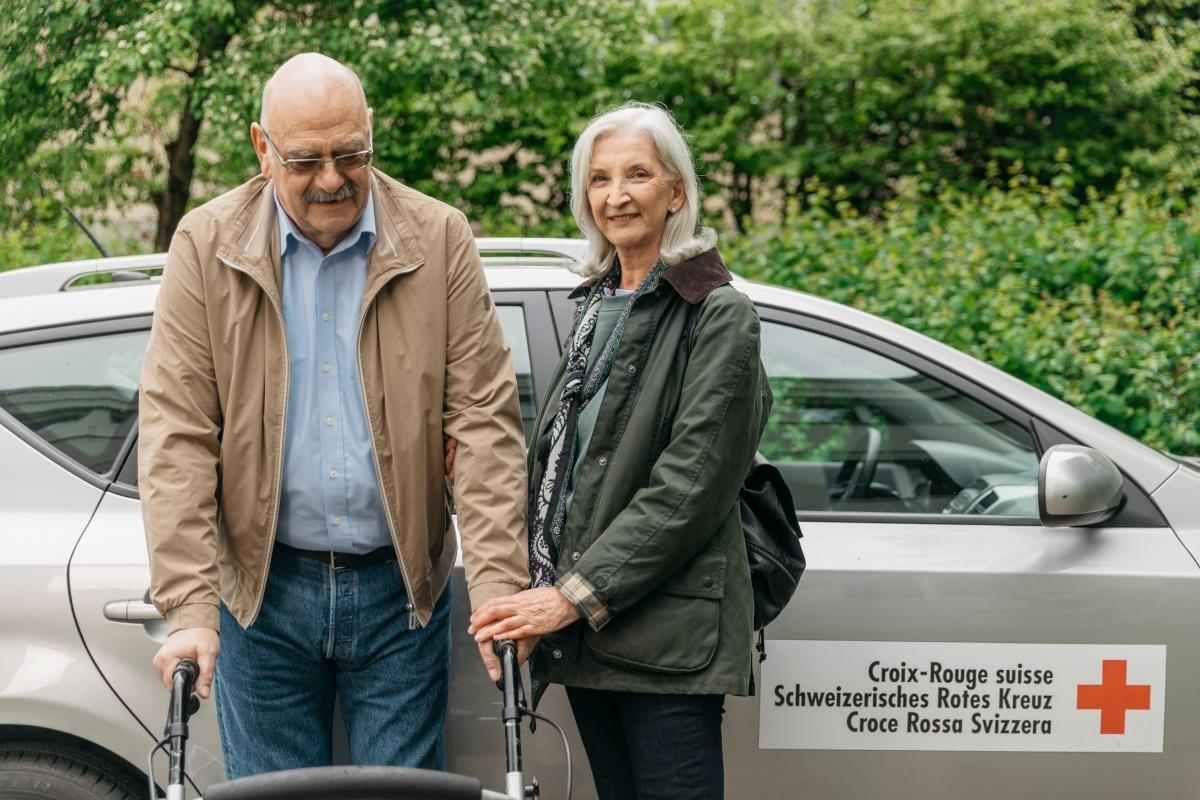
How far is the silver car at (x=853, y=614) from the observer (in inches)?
107

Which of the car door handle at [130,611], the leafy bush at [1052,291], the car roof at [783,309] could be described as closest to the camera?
the car door handle at [130,611]

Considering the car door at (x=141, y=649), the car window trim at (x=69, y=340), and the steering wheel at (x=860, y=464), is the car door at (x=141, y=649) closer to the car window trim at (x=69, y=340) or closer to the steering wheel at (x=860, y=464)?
the car window trim at (x=69, y=340)

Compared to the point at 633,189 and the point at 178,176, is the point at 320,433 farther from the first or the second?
the point at 178,176

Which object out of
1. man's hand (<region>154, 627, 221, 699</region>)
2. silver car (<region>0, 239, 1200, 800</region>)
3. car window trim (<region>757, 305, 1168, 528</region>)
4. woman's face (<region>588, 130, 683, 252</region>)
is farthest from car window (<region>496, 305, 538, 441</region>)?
man's hand (<region>154, 627, 221, 699</region>)

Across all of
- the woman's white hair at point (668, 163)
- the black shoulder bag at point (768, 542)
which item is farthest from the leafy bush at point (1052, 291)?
the woman's white hair at point (668, 163)

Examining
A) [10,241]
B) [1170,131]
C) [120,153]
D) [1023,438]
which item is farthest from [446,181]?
[1023,438]

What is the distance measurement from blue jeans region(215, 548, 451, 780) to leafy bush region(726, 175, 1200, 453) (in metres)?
3.51

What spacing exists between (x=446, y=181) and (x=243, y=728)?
7535 mm

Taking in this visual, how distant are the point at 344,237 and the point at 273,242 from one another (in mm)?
122

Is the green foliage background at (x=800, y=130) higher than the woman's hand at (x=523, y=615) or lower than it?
higher

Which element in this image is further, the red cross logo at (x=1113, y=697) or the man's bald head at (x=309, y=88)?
the red cross logo at (x=1113, y=697)

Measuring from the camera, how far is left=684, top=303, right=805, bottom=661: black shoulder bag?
2.42 m

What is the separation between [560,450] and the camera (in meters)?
2.40

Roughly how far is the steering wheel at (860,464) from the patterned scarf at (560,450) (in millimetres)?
1307
